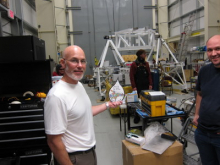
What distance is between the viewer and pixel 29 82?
220 centimetres

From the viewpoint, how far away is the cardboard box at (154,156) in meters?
1.84

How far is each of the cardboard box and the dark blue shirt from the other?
0.60 metres

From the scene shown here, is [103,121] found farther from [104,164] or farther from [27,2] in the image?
[27,2]

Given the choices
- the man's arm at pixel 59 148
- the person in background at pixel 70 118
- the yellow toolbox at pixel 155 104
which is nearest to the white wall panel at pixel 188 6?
the yellow toolbox at pixel 155 104

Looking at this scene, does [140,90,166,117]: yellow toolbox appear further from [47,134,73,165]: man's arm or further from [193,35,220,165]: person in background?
[47,134,73,165]: man's arm

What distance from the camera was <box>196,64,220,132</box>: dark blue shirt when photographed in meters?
1.31

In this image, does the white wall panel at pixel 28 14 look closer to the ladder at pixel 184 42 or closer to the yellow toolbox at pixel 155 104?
the ladder at pixel 184 42

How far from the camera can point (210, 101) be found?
52.8 inches

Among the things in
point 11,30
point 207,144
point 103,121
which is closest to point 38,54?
point 207,144

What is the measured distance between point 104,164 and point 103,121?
171cm

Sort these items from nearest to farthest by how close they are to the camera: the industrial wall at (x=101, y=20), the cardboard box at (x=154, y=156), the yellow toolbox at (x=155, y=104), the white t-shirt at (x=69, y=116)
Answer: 1. the white t-shirt at (x=69, y=116)
2. the cardboard box at (x=154, y=156)
3. the yellow toolbox at (x=155, y=104)
4. the industrial wall at (x=101, y=20)

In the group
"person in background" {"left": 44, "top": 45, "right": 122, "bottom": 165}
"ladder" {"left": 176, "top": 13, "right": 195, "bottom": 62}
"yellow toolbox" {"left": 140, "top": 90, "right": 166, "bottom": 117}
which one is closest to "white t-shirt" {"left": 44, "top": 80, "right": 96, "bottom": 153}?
"person in background" {"left": 44, "top": 45, "right": 122, "bottom": 165}

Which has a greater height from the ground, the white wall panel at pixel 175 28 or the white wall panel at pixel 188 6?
the white wall panel at pixel 188 6

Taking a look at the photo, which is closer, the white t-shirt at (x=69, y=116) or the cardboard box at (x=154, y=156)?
the white t-shirt at (x=69, y=116)
